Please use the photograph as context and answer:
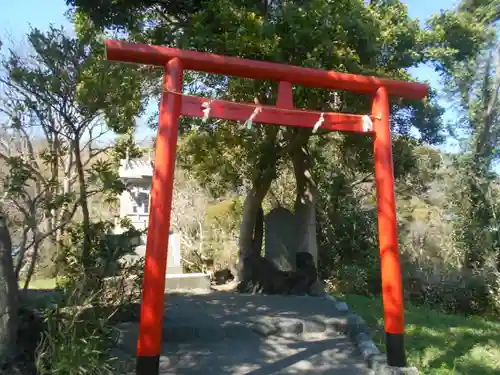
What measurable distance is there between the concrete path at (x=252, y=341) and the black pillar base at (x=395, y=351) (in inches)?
11.2

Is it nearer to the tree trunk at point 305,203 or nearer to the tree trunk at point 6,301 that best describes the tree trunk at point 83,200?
the tree trunk at point 6,301

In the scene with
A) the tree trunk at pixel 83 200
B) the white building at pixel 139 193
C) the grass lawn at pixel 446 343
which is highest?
the white building at pixel 139 193

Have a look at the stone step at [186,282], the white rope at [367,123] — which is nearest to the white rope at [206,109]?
the white rope at [367,123]

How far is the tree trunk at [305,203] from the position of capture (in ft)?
32.1

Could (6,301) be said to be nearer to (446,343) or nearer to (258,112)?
(258,112)

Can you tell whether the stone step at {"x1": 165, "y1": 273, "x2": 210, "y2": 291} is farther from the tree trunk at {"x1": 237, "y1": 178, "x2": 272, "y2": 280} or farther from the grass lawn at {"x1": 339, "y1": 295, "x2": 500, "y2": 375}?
the grass lawn at {"x1": 339, "y1": 295, "x2": 500, "y2": 375}

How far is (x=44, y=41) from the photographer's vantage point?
5441mm

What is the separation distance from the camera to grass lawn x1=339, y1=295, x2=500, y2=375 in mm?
4953

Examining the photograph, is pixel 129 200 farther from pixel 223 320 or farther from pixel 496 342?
pixel 496 342

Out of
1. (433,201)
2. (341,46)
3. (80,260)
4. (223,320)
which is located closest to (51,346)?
(80,260)

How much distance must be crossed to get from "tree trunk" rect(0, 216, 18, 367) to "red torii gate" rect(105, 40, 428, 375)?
3.43 ft

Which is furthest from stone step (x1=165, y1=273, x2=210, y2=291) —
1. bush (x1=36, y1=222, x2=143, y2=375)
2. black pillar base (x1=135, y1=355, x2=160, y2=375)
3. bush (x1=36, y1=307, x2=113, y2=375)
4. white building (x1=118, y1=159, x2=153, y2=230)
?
white building (x1=118, y1=159, x2=153, y2=230)

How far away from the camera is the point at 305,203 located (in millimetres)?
10039

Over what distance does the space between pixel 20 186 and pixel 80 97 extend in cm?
122
